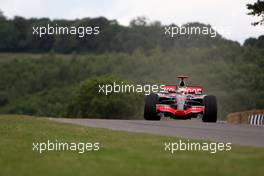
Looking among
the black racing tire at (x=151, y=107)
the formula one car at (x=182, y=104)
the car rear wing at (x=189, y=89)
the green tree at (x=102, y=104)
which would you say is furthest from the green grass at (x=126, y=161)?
the green tree at (x=102, y=104)

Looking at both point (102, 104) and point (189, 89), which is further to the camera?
point (102, 104)

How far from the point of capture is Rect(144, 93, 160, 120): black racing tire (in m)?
24.8

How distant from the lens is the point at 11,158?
15.4 metres

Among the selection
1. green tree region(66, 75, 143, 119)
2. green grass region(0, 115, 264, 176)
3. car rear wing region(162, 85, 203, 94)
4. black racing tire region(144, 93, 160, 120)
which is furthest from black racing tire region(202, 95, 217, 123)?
green tree region(66, 75, 143, 119)

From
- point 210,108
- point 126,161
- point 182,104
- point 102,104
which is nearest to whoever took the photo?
point 126,161

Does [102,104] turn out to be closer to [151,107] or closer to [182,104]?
[151,107]

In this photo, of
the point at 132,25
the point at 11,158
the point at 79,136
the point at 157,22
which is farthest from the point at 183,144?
the point at 132,25

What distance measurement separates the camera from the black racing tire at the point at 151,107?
A: 81.5 feet

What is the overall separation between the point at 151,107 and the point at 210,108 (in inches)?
78.1

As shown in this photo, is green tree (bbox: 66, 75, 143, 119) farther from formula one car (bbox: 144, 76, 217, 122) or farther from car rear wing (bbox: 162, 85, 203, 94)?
formula one car (bbox: 144, 76, 217, 122)

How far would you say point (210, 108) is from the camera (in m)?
24.3

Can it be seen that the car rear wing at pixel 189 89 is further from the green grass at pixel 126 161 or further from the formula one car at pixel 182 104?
the green grass at pixel 126 161

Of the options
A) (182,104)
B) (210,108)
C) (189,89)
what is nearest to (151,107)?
(182,104)

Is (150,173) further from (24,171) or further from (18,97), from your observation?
(18,97)
